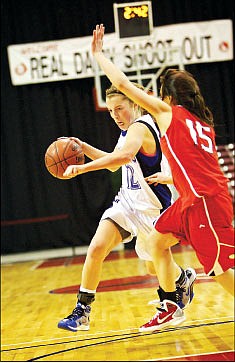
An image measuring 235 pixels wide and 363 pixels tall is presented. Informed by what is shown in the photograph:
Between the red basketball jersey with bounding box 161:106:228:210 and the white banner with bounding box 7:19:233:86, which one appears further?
the white banner with bounding box 7:19:233:86

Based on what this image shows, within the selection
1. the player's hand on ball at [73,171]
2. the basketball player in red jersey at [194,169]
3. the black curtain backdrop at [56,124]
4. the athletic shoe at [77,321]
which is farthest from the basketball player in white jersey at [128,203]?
the black curtain backdrop at [56,124]

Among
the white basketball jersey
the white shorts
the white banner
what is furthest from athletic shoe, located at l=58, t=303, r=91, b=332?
the white banner

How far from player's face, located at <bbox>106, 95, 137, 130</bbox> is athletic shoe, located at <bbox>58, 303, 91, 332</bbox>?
4.41 feet

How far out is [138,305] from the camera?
7.43m

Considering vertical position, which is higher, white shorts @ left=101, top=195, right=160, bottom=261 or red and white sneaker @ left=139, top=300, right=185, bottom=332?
white shorts @ left=101, top=195, right=160, bottom=261

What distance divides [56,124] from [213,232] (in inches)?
433

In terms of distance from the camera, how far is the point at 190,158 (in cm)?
382

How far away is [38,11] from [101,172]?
381 cm

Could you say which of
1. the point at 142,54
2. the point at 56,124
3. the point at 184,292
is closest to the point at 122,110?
the point at 184,292

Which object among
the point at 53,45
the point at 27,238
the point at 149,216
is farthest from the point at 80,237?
the point at 149,216

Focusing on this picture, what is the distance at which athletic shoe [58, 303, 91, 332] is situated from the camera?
459cm

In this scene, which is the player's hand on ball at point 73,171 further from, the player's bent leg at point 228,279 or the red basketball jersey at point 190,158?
the player's bent leg at point 228,279

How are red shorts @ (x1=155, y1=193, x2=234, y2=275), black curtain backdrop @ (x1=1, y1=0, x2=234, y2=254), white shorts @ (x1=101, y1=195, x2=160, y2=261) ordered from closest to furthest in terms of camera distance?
red shorts @ (x1=155, y1=193, x2=234, y2=275) < white shorts @ (x1=101, y1=195, x2=160, y2=261) < black curtain backdrop @ (x1=1, y1=0, x2=234, y2=254)

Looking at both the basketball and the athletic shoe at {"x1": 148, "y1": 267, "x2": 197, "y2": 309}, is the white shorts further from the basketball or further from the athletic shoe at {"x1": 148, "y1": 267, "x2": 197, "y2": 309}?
the basketball
